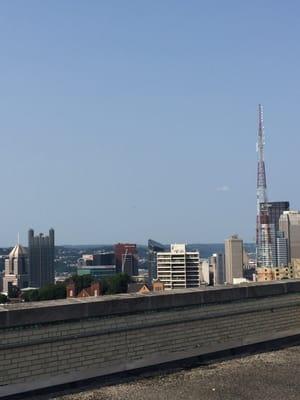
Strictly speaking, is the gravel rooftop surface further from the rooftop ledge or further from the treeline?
the treeline

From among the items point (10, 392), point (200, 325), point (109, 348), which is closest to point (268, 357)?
point (200, 325)

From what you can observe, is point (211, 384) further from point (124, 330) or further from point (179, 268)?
point (179, 268)

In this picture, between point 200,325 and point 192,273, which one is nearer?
point 200,325

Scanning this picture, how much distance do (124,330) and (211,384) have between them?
8.31 ft

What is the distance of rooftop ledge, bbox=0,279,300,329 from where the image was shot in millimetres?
8766

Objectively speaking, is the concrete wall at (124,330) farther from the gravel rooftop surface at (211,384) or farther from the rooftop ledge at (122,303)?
the gravel rooftop surface at (211,384)

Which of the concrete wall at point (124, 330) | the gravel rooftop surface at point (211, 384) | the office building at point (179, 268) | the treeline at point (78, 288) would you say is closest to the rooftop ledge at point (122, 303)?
A: the concrete wall at point (124, 330)

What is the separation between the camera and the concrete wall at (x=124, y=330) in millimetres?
8547

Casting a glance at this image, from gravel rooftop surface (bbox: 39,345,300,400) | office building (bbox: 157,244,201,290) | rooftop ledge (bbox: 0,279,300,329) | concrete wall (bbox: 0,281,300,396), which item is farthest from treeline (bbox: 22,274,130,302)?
gravel rooftop surface (bbox: 39,345,300,400)

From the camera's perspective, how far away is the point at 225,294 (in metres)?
11.8

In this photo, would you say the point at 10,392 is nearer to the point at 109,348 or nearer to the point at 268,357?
the point at 109,348

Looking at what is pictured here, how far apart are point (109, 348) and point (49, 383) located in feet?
7.24

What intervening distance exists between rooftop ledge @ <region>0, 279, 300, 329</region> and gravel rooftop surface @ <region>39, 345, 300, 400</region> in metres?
1.61

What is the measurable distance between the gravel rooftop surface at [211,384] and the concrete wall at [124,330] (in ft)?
1.06
